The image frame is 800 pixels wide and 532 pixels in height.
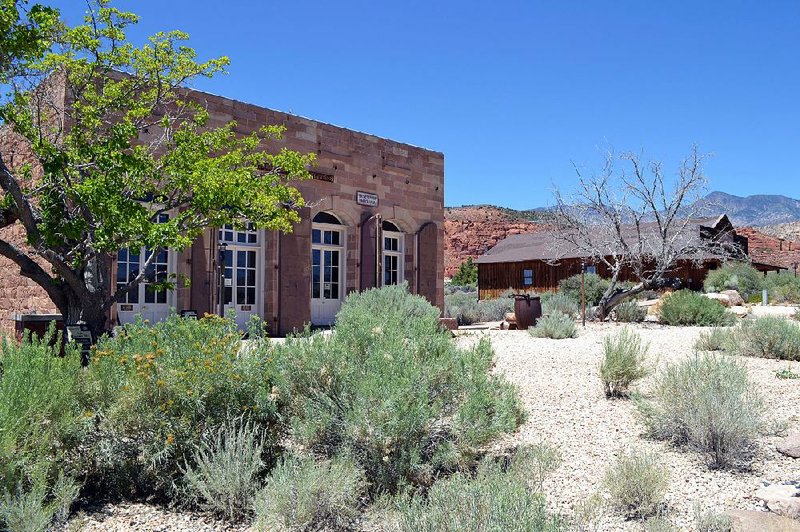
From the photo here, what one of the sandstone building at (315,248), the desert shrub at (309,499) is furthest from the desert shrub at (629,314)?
the desert shrub at (309,499)

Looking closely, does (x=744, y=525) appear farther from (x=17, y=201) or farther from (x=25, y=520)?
(x=17, y=201)

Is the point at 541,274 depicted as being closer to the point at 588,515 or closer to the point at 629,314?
the point at 629,314

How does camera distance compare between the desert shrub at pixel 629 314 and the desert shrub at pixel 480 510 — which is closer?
the desert shrub at pixel 480 510

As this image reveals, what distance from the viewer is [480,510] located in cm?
364

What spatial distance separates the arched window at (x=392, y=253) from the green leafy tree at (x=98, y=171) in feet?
20.8

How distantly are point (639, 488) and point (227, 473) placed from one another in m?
2.78

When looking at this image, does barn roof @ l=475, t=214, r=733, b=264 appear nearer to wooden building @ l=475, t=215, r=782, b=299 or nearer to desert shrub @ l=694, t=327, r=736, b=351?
wooden building @ l=475, t=215, r=782, b=299

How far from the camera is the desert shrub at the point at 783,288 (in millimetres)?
28945

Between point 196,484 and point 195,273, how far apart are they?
31.1 feet

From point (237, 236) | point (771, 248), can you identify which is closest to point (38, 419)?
point (237, 236)

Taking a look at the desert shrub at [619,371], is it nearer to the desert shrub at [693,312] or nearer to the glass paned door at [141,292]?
the glass paned door at [141,292]

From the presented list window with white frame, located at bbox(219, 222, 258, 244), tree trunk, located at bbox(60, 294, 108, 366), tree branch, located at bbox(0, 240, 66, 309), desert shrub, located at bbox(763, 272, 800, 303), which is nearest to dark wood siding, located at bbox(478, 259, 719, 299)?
desert shrub, located at bbox(763, 272, 800, 303)

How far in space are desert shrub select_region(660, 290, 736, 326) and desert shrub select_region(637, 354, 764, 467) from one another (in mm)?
10203

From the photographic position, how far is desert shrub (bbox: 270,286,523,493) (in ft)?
15.6
